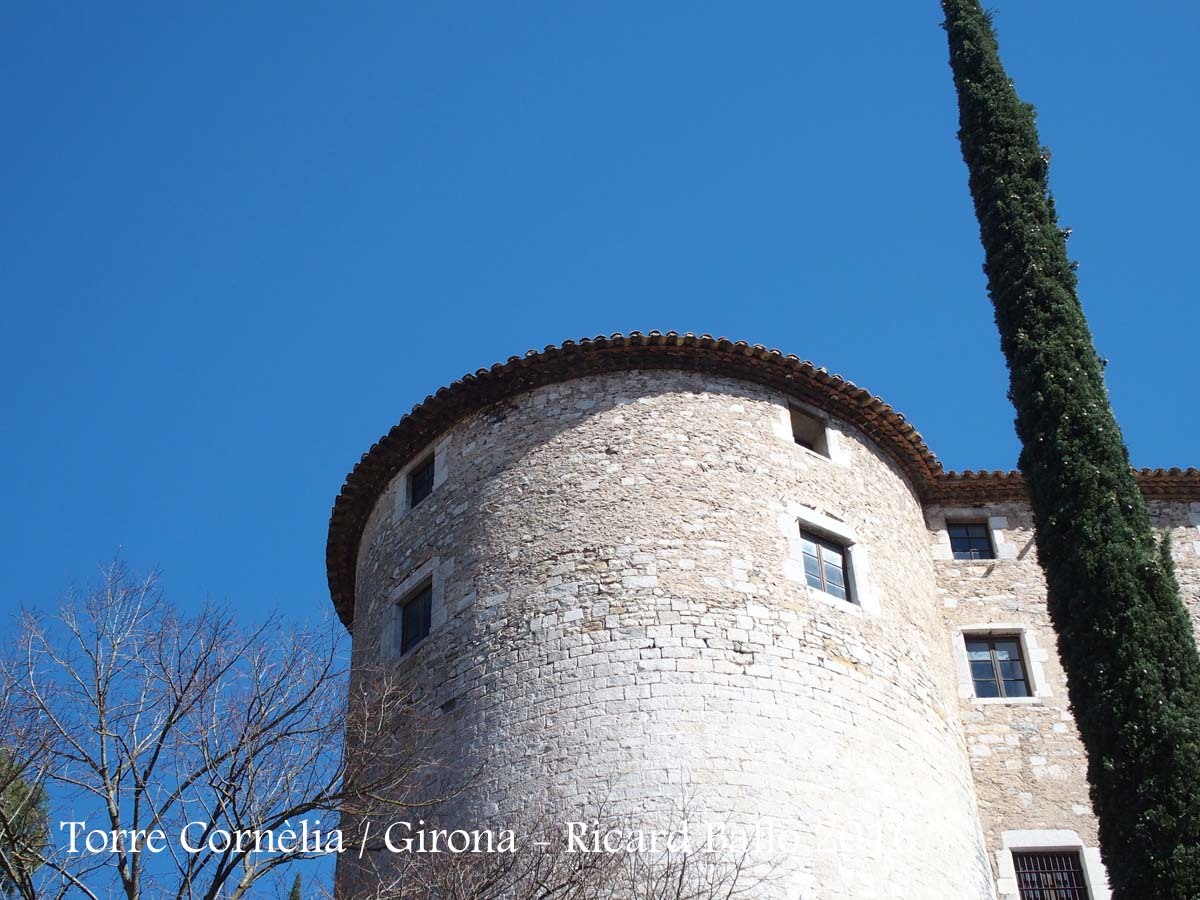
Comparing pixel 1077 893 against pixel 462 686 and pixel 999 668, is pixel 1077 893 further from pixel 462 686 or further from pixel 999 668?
pixel 462 686

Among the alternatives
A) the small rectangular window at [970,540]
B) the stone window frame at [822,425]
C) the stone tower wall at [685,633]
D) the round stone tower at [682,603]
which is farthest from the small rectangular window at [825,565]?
the small rectangular window at [970,540]

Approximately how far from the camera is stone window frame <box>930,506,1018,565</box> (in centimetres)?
2084

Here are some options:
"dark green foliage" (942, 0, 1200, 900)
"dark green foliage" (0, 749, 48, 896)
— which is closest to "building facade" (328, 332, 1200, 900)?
"dark green foliage" (942, 0, 1200, 900)

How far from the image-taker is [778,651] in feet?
54.8

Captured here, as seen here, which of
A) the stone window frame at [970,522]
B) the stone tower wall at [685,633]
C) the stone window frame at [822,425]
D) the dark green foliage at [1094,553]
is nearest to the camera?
the dark green foliage at [1094,553]

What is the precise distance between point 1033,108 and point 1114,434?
19.7ft

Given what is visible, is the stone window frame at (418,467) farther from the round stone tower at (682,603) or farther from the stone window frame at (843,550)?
the stone window frame at (843,550)

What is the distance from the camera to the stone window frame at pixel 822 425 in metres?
19.1

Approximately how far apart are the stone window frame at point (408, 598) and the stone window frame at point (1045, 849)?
699cm

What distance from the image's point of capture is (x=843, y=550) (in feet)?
61.0

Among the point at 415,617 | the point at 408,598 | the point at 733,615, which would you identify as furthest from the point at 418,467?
the point at 733,615

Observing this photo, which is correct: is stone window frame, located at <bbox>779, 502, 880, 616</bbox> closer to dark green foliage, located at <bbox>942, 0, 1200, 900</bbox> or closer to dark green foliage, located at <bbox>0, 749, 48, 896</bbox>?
dark green foliage, located at <bbox>942, 0, 1200, 900</bbox>

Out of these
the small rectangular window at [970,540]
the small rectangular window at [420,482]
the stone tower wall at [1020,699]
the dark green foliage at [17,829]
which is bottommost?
the dark green foliage at [17,829]

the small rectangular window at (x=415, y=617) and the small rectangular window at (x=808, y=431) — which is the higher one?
the small rectangular window at (x=808, y=431)
